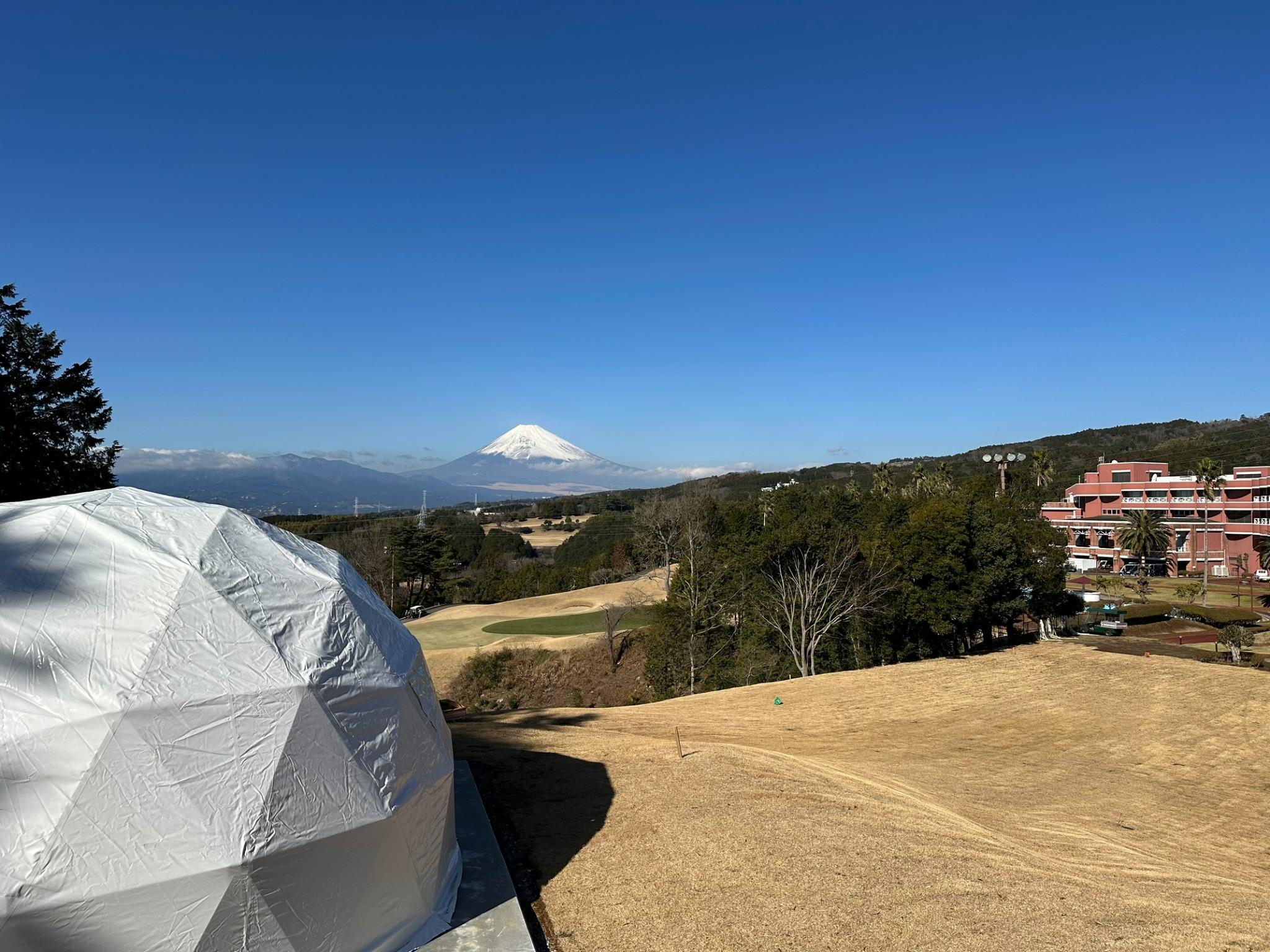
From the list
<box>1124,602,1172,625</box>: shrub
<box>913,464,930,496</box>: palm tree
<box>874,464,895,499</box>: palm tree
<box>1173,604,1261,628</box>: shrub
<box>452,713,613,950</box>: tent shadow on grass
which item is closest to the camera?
<box>452,713,613,950</box>: tent shadow on grass

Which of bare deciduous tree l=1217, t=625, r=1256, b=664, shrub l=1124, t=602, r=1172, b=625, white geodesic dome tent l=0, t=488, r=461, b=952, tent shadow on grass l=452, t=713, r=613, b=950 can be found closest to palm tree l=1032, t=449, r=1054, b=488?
shrub l=1124, t=602, r=1172, b=625

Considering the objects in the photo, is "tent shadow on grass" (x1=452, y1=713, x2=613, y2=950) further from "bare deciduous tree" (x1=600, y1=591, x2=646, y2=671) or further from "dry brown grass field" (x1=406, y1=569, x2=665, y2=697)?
"bare deciduous tree" (x1=600, y1=591, x2=646, y2=671)

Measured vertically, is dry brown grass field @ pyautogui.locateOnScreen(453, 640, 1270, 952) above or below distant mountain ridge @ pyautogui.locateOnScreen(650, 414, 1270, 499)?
below

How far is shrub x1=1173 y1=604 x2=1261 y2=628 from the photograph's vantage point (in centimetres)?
4178

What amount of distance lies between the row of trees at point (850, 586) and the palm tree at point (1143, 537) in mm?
28805

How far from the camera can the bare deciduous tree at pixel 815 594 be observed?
33.6m

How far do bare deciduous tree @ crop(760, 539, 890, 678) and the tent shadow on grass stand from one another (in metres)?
20.9

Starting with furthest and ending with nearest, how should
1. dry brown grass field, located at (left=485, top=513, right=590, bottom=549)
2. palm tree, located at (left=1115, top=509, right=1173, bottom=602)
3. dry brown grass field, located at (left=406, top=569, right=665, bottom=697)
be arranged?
dry brown grass field, located at (left=485, top=513, right=590, bottom=549)
palm tree, located at (left=1115, top=509, right=1173, bottom=602)
dry brown grass field, located at (left=406, top=569, right=665, bottom=697)

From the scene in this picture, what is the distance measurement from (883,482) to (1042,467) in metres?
29.6

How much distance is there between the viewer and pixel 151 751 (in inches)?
238

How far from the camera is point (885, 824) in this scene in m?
10.6

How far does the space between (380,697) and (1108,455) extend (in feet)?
452

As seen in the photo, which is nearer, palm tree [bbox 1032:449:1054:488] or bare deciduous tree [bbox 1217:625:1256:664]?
bare deciduous tree [bbox 1217:625:1256:664]

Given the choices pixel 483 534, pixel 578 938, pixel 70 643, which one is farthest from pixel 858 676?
pixel 483 534
